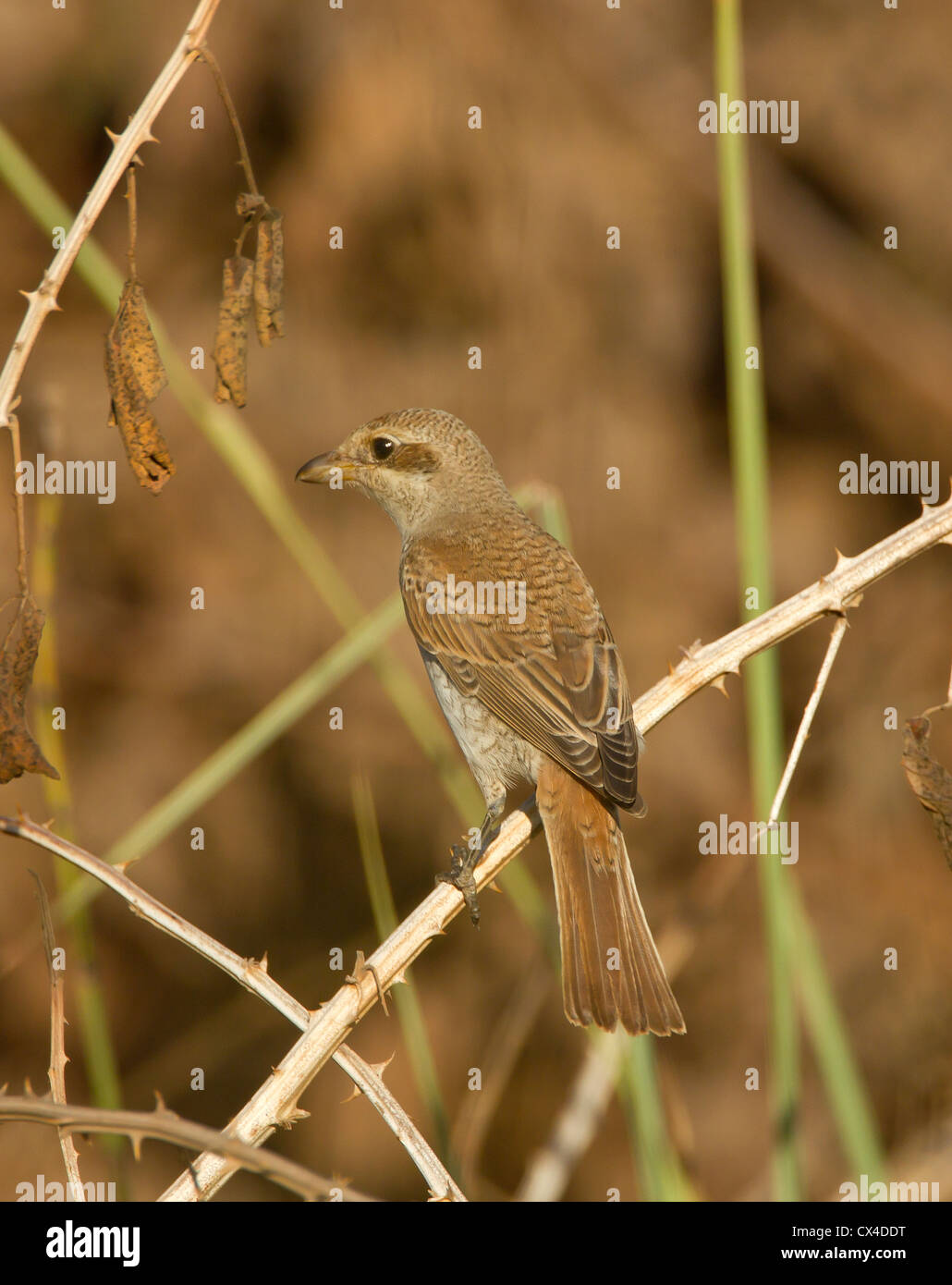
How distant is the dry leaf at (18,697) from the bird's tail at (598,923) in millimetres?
1322

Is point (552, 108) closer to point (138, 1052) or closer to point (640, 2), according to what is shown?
point (640, 2)

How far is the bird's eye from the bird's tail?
3.73ft

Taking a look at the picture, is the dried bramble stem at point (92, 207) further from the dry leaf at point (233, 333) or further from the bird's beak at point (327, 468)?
the bird's beak at point (327, 468)

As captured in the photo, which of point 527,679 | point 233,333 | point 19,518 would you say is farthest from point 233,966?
point 527,679

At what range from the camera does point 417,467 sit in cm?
372

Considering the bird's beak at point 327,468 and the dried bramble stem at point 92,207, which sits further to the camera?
the bird's beak at point 327,468

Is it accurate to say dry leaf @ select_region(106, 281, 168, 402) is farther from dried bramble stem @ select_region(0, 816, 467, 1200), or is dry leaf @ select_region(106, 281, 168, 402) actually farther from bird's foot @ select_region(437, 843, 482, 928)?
bird's foot @ select_region(437, 843, 482, 928)

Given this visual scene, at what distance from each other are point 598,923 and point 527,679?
66 cm

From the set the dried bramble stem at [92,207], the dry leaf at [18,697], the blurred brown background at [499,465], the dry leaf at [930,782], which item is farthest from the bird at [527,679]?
the blurred brown background at [499,465]

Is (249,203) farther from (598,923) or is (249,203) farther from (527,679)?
(598,923)

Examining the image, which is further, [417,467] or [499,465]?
[499,465]

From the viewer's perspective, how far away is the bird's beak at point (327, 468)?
12.0 feet

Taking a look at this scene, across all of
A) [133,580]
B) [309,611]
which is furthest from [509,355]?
[133,580]

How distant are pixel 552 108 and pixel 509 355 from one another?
3.68 feet
